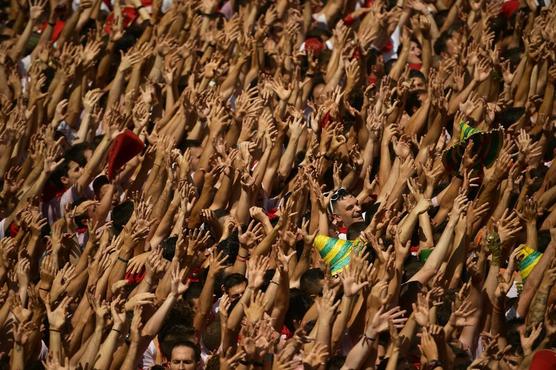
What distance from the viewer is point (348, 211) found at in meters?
7.65

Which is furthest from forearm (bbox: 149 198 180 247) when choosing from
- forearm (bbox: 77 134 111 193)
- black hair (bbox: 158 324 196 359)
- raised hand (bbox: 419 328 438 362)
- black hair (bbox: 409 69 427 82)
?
black hair (bbox: 409 69 427 82)

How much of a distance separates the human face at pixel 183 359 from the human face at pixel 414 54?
381 centimetres

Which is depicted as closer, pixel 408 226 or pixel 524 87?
pixel 408 226

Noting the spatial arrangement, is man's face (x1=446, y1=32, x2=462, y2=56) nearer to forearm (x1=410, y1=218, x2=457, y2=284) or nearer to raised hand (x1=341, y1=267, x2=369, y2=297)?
forearm (x1=410, y1=218, x2=457, y2=284)

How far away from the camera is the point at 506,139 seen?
7980mm

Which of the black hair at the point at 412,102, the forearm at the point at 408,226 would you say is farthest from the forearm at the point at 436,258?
the black hair at the point at 412,102

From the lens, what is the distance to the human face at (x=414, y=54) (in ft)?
31.6

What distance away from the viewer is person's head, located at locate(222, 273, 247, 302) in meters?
6.78

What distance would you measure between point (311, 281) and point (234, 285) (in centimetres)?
37

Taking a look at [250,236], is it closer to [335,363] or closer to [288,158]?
[335,363]

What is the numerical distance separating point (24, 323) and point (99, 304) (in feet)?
1.22

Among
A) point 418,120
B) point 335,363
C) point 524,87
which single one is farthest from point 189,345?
point 524,87

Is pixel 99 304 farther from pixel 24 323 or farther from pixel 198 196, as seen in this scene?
pixel 198 196

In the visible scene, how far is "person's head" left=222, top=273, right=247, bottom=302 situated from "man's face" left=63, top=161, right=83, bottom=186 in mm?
1653
